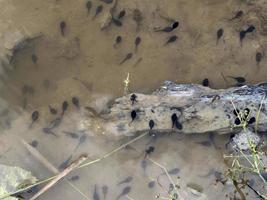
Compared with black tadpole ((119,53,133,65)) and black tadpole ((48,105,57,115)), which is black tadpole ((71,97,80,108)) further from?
black tadpole ((119,53,133,65))

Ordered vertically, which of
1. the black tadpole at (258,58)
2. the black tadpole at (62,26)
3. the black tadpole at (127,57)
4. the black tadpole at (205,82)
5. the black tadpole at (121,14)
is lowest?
the black tadpole at (205,82)

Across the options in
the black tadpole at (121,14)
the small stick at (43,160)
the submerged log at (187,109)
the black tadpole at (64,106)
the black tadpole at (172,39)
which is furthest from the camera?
the black tadpole at (121,14)

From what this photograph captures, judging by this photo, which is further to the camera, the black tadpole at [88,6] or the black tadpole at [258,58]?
the black tadpole at [88,6]

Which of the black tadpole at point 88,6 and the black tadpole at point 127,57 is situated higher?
the black tadpole at point 88,6

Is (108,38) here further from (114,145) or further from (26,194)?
(26,194)

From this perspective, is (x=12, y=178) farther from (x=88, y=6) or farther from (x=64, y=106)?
(x=88, y=6)

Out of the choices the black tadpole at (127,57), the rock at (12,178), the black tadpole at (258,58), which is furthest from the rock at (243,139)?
the rock at (12,178)

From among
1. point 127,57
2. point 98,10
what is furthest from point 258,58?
point 98,10

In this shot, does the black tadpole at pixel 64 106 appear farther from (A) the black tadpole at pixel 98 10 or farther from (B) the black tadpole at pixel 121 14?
(B) the black tadpole at pixel 121 14
